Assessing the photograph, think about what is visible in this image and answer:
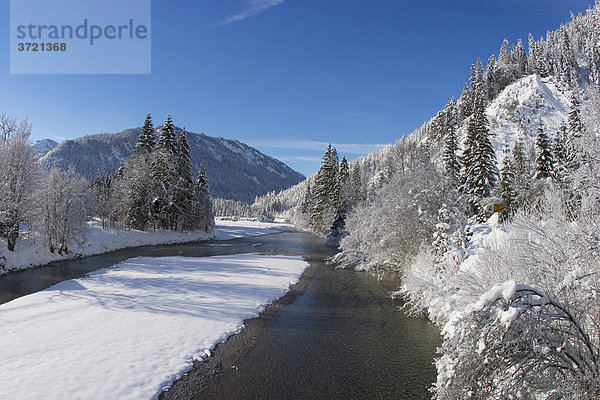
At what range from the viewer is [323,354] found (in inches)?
404

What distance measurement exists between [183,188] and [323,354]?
3916 centimetres

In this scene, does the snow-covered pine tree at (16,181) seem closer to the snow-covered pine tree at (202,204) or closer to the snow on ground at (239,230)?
the snow-covered pine tree at (202,204)

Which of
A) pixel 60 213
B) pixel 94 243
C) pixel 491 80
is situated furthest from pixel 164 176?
pixel 491 80

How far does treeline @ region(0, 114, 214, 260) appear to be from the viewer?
967 inches

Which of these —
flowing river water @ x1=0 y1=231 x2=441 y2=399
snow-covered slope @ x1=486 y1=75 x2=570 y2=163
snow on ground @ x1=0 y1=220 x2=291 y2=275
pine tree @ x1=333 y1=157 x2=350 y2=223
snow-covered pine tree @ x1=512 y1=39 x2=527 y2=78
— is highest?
→ snow-covered pine tree @ x1=512 y1=39 x2=527 y2=78

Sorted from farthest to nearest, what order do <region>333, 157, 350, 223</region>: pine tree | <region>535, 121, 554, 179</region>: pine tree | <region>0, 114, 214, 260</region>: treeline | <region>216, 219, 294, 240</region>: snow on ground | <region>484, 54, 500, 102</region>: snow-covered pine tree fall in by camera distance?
<region>484, 54, 500, 102</region>: snow-covered pine tree → <region>216, 219, 294, 240</region>: snow on ground → <region>333, 157, 350, 223</region>: pine tree → <region>535, 121, 554, 179</region>: pine tree → <region>0, 114, 214, 260</region>: treeline

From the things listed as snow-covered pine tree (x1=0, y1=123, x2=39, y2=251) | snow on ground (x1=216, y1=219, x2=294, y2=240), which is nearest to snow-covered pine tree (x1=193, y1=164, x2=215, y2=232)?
snow on ground (x1=216, y1=219, x2=294, y2=240)

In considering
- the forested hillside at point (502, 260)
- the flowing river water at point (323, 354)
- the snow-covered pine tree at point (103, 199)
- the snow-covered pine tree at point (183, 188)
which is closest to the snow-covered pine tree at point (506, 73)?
the forested hillside at point (502, 260)

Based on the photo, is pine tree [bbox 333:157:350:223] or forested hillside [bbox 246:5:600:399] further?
pine tree [bbox 333:157:350:223]

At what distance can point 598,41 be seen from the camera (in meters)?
82.5

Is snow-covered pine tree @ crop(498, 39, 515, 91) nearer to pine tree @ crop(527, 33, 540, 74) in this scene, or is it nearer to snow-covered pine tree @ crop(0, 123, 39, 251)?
pine tree @ crop(527, 33, 540, 74)

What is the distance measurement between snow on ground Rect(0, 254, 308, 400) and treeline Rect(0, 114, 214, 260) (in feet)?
30.6

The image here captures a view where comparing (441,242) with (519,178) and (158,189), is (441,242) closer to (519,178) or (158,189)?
(519,178)

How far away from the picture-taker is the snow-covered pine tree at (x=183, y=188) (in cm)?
4522
